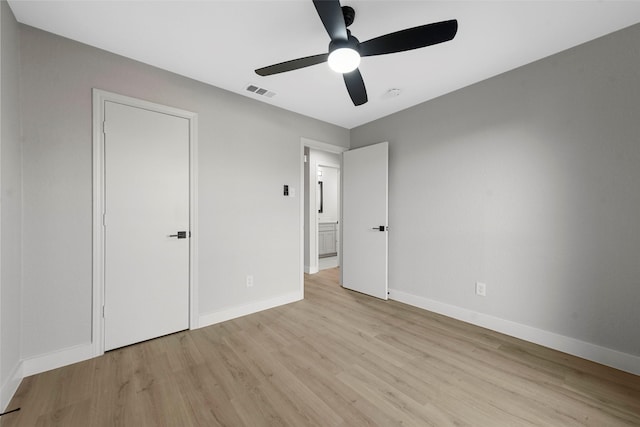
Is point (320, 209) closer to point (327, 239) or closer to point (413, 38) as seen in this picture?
point (327, 239)

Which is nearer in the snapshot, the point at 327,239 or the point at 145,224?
the point at 145,224

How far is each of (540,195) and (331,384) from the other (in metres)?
2.39

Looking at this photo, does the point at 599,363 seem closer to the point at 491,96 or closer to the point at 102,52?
the point at 491,96

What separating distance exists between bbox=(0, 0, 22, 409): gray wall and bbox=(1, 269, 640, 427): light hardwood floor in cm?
27

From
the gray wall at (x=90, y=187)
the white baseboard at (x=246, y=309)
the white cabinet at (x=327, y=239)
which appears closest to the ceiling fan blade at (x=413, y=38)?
the gray wall at (x=90, y=187)

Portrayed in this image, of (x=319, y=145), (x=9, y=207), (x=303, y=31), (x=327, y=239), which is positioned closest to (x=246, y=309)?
(x=9, y=207)

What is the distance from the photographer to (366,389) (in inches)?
67.1

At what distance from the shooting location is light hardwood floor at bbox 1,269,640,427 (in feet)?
4.84

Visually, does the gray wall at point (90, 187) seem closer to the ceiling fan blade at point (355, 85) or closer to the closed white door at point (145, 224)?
the closed white door at point (145, 224)

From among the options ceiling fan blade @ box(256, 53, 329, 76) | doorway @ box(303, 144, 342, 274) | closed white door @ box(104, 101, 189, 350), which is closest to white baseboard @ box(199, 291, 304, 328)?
closed white door @ box(104, 101, 189, 350)

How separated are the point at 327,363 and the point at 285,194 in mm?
2001

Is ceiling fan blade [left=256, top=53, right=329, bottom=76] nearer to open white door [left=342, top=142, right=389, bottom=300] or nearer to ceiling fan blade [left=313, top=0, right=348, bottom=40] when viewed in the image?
ceiling fan blade [left=313, top=0, right=348, bottom=40]

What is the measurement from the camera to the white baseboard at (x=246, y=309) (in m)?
2.65

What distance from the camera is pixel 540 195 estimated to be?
2.27 m
